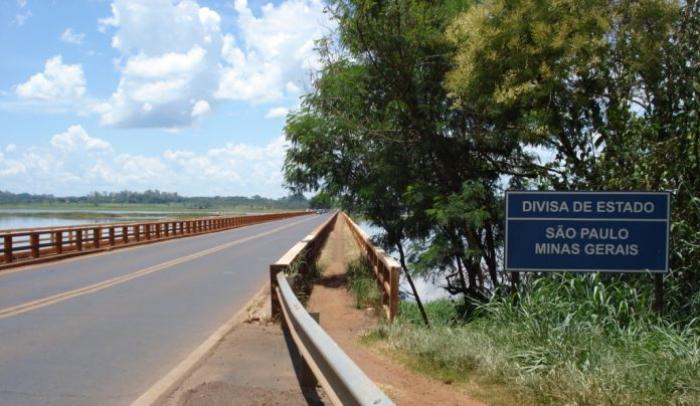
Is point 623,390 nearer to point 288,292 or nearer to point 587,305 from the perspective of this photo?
point 587,305

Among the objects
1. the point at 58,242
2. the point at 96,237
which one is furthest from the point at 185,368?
the point at 96,237

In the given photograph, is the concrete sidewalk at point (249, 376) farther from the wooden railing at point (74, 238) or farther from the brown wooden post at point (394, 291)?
the wooden railing at point (74, 238)

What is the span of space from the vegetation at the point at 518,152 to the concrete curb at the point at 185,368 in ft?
7.49

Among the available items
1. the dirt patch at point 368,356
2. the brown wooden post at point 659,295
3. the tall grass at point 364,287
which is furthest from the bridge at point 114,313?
the brown wooden post at point 659,295

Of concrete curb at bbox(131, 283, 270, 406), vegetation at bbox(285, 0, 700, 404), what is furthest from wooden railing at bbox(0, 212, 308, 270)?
concrete curb at bbox(131, 283, 270, 406)

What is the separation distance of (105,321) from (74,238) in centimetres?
1626

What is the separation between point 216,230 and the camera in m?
51.2

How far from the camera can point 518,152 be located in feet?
48.3

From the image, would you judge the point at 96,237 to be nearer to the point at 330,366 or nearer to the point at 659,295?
the point at 659,295

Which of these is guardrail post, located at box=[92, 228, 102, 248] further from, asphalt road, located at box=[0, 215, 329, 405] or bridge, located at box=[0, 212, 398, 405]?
asphalt road, located at box=[0, 215, 329, 405]

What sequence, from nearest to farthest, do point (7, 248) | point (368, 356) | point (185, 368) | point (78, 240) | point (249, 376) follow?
point (249, 376) → point (185, 368) → point (368, 356) → point (7, 248) → point (78, 240)

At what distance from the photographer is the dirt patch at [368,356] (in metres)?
6.43

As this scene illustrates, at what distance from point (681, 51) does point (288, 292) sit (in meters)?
6.15

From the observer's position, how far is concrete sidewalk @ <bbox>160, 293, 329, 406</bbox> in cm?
645
